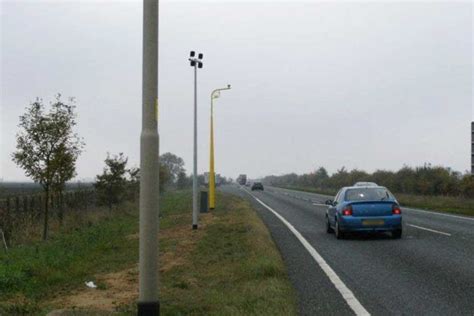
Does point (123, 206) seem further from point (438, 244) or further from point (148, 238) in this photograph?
point (148, 238)

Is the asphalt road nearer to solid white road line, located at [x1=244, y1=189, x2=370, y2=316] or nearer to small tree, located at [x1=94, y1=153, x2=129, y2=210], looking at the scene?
solid white road line, located at [x1=244, y1=189, x2=370, y2=316]

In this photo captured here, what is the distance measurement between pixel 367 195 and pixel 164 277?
7661mm

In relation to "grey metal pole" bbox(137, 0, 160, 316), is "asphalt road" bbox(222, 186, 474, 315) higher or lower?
lower

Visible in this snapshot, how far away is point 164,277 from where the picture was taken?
32.4 feet

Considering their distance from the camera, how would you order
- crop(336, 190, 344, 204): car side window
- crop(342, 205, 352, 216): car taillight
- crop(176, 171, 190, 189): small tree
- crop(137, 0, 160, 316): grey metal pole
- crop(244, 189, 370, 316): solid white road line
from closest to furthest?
crop(137, 0, 160, 316): grey metal pole
crop(244, 189, 370, 316): solid white road line
crop(342, 205, 352, 216): car taillight
crop(336, 190, 344, 204): car side window
crop(176, 171, 190, 189): small tree

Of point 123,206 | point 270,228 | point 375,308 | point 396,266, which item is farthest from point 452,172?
point 375,308

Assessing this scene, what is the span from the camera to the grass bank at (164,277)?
282 inches

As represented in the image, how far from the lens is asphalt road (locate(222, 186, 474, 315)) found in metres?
7.09

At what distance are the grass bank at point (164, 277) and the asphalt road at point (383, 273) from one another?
1.81ft

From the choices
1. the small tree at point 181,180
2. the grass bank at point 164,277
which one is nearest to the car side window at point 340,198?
the grass bank at point 164,277

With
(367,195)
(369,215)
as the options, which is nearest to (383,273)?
(369,215)

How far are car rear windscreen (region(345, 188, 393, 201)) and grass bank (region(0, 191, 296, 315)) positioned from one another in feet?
9.41

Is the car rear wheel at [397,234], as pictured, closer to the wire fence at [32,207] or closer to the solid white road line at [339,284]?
the solid white road line at [339,284]

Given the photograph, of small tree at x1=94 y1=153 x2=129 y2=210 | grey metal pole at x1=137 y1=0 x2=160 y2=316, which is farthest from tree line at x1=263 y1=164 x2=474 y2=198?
grey metal pole at x1=137 y1=0 x2=160 y2=316
